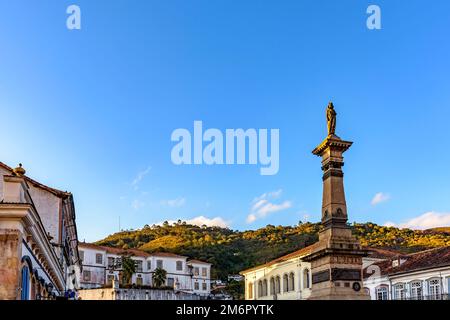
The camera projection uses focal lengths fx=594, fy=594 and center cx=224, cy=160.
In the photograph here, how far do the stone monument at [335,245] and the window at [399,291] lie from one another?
2144cm

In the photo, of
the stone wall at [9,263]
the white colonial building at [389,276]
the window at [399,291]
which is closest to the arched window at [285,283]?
the white colonial building at [389,276]

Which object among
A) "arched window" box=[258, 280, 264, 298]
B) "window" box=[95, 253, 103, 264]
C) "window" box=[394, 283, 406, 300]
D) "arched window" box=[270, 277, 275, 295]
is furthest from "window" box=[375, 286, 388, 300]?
"window" box=[95, 253, 103, 264]

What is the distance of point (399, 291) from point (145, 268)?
4500cm

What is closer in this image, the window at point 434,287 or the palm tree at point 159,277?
the window at point 434,287

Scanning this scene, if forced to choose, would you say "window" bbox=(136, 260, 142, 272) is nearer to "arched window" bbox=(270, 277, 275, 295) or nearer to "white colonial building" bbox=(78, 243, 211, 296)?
"white colonial building" bbox=(78, 243, 211, 296)

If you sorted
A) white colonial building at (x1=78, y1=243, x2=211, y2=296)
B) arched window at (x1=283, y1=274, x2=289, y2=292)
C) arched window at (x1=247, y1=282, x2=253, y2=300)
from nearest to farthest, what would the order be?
arched window at (x1=283, y1=274, x2=289, y2=292)
arched window at (x1=247, y1=282, x2=253, y2=300)
white colonial building at (x1=78, y1=243, x2=211, y2=296)

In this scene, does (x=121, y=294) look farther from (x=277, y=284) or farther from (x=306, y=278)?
(x=306, y=278)

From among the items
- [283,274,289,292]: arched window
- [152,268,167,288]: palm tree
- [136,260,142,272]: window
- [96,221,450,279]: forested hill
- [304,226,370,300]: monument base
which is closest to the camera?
[304,226,370,300]: monument base

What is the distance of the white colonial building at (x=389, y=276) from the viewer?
120 feet

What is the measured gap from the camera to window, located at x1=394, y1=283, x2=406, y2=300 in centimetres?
3969

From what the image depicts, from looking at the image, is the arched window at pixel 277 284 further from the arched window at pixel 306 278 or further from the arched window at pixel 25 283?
the arched window at pixel 25 283

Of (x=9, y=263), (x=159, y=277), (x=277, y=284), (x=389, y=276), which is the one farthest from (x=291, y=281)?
(x=9, y=263)
